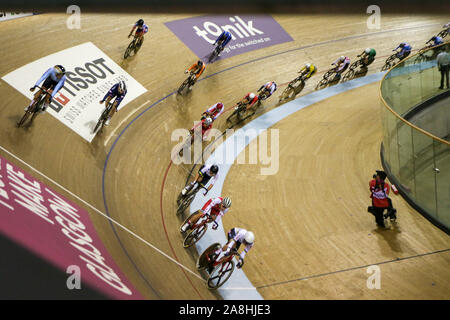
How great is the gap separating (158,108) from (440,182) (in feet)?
18.6

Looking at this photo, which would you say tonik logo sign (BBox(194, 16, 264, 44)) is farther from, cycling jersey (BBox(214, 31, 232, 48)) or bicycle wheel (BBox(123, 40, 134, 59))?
bicycle wheel (BBox(123, 40, 134, 59))

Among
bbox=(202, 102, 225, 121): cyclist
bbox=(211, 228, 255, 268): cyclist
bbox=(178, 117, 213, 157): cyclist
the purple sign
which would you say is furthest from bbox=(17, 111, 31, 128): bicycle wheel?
the purple sign

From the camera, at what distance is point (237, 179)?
847cm

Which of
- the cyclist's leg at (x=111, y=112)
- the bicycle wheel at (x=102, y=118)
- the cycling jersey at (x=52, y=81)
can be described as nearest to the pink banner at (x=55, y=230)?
the cycling jersey at (x=52, y=81)

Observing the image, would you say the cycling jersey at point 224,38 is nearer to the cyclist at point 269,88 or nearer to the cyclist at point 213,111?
the cyclist at point 269,88

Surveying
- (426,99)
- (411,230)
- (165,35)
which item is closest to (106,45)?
(165,35)

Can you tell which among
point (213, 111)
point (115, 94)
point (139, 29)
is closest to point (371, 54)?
point (213, 111)

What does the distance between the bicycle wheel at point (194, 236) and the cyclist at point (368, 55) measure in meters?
7.94

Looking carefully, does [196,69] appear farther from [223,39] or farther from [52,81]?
[52,81]

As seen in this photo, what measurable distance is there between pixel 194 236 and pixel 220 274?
2.90 ft

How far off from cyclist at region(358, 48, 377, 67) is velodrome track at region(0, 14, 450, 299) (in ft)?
2.91

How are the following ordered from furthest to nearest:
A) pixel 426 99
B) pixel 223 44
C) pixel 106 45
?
pixel 223 44, pixel 106 45, pixel 426 99
